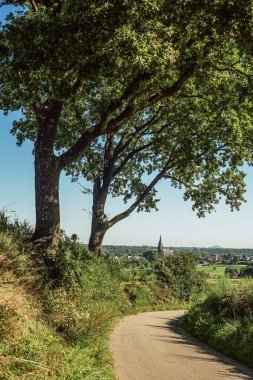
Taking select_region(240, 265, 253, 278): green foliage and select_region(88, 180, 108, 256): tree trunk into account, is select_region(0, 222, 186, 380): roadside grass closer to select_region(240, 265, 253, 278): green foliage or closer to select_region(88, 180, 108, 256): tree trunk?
select_region(88, 180, 108, 256): tree trunk

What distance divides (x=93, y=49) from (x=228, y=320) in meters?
10.9

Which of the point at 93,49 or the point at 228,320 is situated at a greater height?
the point at 93,49

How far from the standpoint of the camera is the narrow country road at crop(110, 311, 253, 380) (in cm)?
1004

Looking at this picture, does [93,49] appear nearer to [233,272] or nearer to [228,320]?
[228,320]

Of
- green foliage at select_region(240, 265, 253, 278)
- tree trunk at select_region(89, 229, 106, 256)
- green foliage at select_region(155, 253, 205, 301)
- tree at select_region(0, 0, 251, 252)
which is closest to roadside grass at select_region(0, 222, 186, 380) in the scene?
tree at select_region(0, 0, 251, 252)

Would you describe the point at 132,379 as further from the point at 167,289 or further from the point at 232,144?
the point at 167,289

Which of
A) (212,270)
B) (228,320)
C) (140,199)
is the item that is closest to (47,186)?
(228,320)

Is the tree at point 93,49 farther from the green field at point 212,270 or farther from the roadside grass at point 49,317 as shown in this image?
the green field at point 212,270

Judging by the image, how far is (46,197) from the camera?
51.5ft

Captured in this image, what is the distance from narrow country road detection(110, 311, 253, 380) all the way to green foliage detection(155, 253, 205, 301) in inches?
747

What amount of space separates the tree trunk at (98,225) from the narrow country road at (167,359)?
911 cm

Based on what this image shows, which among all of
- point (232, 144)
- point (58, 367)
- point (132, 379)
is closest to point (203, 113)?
point (232, 144)

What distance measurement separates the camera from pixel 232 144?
23234mm

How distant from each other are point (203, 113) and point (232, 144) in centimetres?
238
